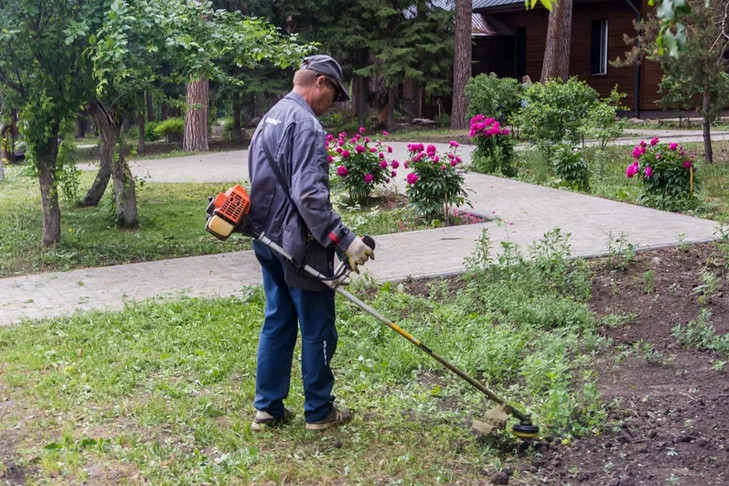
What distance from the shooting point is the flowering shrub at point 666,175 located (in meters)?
10.8

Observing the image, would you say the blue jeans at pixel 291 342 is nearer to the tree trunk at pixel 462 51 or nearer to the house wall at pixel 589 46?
the tree trunk at pixel 462 51

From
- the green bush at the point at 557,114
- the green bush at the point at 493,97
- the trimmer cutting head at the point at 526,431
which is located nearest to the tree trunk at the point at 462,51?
the green bush at the point at 493,97

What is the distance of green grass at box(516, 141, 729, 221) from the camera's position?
11062 mm

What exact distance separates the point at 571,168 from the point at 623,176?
145cm

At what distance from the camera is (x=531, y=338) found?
236 inches

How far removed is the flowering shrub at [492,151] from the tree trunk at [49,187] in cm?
698

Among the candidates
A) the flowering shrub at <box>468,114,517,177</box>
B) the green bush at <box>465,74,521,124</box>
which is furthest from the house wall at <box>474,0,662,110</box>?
the flowering shrub at <box>468,114,517,177</box>

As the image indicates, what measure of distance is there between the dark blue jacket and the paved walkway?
320cm

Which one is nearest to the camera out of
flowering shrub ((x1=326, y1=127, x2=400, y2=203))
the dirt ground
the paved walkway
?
the dirt ground

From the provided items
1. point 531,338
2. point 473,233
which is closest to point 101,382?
point 531,338

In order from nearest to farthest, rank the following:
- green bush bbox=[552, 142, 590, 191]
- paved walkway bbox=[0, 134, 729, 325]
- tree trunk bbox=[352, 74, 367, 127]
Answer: paved walkway bbox=[0, 134, 729, 325] → green bush bbox=[552, 142, 590, 191] → tree trunk bbox=[352, 74, 367, 127]

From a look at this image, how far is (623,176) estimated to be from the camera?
14.0m

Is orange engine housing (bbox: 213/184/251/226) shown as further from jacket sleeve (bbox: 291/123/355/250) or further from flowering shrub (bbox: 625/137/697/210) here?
flowering shrub (bbox: 625/137/697/210)

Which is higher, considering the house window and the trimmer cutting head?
the house window
